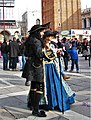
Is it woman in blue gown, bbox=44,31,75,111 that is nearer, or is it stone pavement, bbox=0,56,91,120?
stone pavement, bbox=0,56,91,120

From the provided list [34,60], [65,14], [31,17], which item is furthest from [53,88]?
[31,17]

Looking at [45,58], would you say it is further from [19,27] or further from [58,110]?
[19,27]

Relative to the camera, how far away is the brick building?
7315cm

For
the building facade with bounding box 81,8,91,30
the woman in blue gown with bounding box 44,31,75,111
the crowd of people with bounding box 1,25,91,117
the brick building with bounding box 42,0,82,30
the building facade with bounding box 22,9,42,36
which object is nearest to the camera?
the crowd of people with bounding box 1,25,91,117

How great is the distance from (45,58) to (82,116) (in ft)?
4.11

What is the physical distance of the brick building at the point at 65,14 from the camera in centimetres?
7315

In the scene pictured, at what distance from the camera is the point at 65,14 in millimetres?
75375

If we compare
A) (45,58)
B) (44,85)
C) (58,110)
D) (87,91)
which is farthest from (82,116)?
(87,91)

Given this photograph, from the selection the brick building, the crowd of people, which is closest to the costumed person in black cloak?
the crowd of people

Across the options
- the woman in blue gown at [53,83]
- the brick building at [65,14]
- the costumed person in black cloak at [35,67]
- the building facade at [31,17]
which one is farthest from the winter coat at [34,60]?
the building facade at [31,17]

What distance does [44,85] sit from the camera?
5266mm

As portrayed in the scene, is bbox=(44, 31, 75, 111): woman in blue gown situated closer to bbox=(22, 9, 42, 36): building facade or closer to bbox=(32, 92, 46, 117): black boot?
bbox=(32, 92, 46, 117): black boot

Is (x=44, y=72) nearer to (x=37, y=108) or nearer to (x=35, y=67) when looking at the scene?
(x=35, y=67)

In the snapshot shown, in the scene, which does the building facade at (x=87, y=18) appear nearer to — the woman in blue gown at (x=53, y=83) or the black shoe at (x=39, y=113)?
the woman in blue gown at (x=53, y=83)
